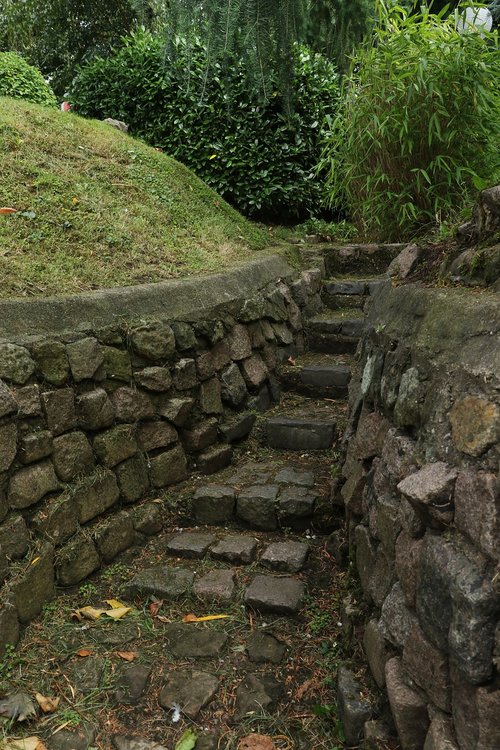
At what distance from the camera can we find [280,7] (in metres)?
2.45

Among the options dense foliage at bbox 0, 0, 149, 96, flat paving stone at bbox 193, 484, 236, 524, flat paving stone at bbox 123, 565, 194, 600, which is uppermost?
dense foliage at bbox 0, 0, 149, 96

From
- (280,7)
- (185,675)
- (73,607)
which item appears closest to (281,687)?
(185,675)

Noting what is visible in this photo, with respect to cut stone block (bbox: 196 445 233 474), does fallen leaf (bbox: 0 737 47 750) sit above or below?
below

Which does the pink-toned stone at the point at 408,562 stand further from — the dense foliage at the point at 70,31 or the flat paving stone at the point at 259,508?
the dense foliage at the point at 70,31

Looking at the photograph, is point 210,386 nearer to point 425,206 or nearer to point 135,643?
point 135,643

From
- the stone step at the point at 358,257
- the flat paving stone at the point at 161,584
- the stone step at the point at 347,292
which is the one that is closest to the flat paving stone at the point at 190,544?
the flat paving stone at the point at 161,584

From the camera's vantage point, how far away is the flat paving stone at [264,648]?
2188 millimetres

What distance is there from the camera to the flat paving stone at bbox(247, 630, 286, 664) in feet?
7.18

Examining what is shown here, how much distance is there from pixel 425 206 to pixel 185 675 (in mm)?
3284

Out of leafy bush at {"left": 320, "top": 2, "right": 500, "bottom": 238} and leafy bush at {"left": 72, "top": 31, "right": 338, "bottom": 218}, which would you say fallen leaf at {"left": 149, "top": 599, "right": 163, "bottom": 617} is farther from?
leafy bush at {"left": 72, "top": 31, "right": 338, "bottom": 218}

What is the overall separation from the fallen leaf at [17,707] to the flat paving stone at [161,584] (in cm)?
60

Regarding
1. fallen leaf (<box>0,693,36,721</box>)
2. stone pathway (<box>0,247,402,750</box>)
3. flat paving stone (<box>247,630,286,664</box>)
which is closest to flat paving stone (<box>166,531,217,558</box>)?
stone pathway (<box>0,247,402,750</box>)

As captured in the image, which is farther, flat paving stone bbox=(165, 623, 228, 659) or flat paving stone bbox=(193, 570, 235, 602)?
flat paving stone bbox=(193, 570, 235, 602)

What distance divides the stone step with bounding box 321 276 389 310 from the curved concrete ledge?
29.5 inches
